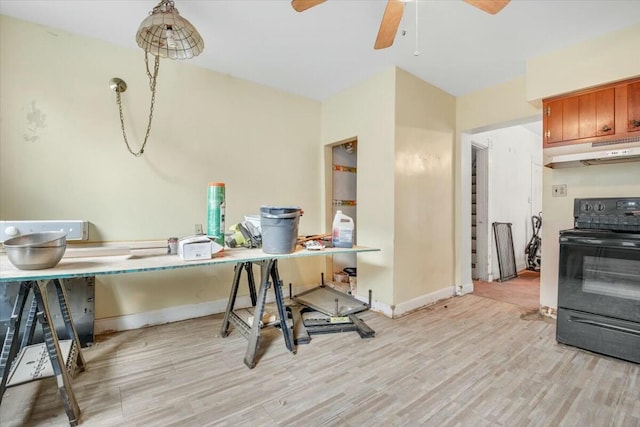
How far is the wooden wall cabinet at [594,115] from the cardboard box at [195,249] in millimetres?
3161

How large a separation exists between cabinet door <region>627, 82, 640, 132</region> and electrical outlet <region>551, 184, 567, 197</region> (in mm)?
710

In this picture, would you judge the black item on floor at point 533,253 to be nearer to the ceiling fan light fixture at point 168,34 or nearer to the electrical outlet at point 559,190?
the electrical outlet at point 559,190

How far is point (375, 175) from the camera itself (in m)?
3.15

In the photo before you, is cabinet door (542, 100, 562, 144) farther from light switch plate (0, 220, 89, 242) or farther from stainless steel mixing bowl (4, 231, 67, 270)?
light switch plate (0, 220, 89, 242)

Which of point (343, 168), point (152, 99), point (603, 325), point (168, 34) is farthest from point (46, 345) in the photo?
point (603, 325)

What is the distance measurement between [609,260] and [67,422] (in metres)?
3.74

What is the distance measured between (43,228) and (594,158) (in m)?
4.60

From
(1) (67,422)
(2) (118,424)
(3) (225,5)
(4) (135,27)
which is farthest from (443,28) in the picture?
(1) (67,422)

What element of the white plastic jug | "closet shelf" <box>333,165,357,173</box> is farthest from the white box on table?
"closet shelf" <box>333,165,357,173</box>

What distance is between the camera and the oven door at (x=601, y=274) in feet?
6.65

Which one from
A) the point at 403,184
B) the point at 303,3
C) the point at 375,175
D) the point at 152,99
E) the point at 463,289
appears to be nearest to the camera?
the point at 303,3

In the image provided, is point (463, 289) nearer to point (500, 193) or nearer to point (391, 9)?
point (500, 193)

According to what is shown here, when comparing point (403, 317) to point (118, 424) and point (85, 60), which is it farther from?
point (85, 60)

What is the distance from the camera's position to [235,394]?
168 cm
